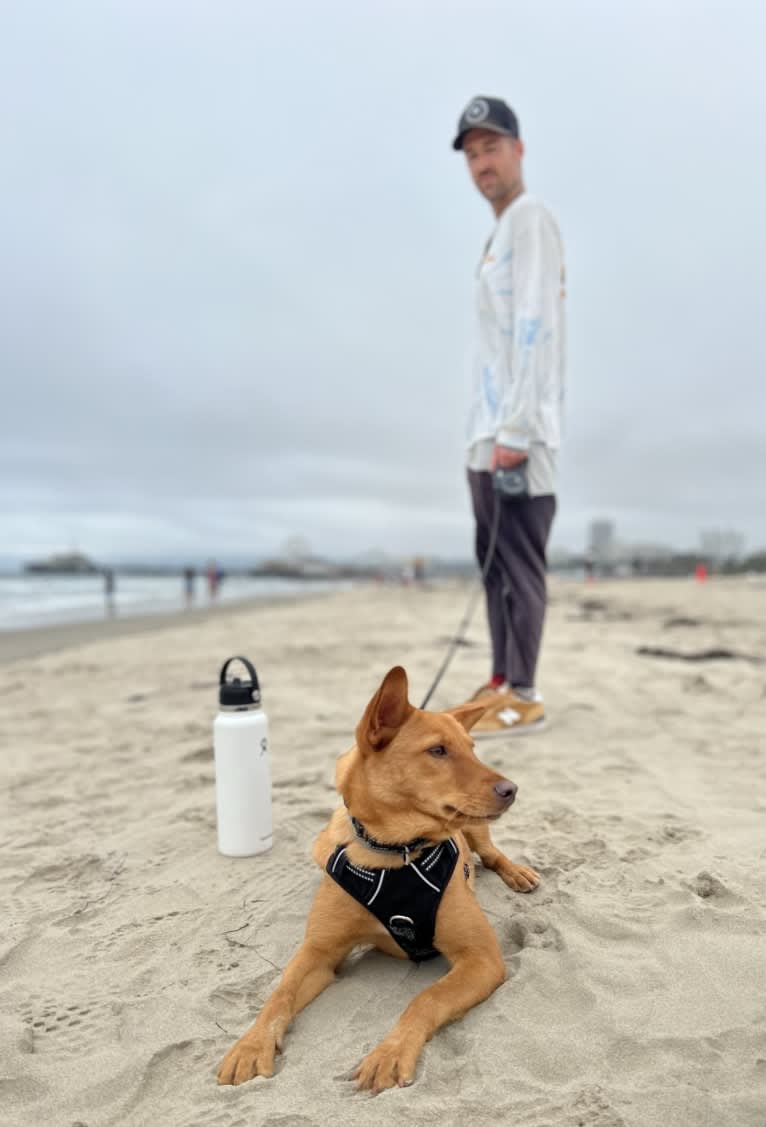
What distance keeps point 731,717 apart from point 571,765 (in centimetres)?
183

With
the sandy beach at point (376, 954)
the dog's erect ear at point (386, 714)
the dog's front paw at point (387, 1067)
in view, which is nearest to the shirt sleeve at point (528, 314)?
the sandy beach at point (376, 954)

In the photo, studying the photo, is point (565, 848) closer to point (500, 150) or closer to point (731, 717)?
point (731, 717)

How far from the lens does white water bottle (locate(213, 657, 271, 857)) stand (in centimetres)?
314

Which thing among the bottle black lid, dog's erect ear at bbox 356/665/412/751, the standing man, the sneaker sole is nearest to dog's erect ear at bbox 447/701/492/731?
dog's erect ear at bbox 356/665/412/751

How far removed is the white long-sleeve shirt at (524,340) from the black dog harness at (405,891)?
2.81 metres

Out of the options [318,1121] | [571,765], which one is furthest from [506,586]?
[318,1121]

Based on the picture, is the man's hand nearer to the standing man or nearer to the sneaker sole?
the standing man

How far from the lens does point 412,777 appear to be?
216 centimetres

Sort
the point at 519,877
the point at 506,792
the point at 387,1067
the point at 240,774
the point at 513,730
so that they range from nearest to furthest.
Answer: the point at 387,1067 → the point at 506,792 → the point at 519,877 → the point at 240,774 → the point at 513,730

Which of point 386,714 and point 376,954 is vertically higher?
point 386,714

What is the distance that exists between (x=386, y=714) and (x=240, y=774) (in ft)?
4.04

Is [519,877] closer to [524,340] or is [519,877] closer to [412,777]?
[412,777]

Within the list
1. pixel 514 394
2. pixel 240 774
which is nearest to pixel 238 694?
pixel 240 774

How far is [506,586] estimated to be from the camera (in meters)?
4.72
